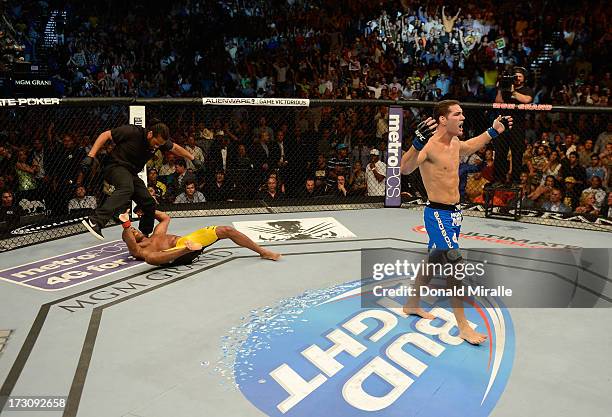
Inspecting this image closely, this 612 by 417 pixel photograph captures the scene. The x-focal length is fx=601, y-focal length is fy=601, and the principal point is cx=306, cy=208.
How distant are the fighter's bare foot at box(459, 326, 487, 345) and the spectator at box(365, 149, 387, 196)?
4.34 m

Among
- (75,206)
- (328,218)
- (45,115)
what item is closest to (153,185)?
(75,206)

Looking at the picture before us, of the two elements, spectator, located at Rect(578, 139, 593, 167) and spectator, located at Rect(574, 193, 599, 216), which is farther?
spectator, located at Rect(578, 139, 593, 167)

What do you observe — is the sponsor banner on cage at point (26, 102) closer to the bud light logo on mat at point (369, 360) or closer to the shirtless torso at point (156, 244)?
the shirtless torso at point (156, 244)

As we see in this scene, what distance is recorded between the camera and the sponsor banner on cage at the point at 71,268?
4.75 meters

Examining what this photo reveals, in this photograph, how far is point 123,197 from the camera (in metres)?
5.39

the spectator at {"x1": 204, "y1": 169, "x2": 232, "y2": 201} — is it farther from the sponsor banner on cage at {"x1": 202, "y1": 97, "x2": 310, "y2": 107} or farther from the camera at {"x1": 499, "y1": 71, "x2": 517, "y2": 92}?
the camera at {"x1": 499, "y1": 71, "x2": 517, "y2": 92}

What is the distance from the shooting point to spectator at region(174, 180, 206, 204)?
7316 millimetres

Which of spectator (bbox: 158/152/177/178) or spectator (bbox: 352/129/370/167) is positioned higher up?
spectator (bbox: 352/129/370/167)

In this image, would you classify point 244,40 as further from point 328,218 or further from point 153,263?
point 153,263

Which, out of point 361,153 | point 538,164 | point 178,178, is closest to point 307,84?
point 361,153

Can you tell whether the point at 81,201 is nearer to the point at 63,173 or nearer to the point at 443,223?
the point at 63,173

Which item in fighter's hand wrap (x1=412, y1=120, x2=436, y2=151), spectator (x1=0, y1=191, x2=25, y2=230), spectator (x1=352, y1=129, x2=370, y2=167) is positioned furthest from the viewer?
spectator (x1=352, y1=129, x2=370, y2=167)

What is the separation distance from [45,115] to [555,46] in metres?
9.12

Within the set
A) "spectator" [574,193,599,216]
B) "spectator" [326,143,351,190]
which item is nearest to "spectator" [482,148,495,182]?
"spectator" [574,193,599,216]
